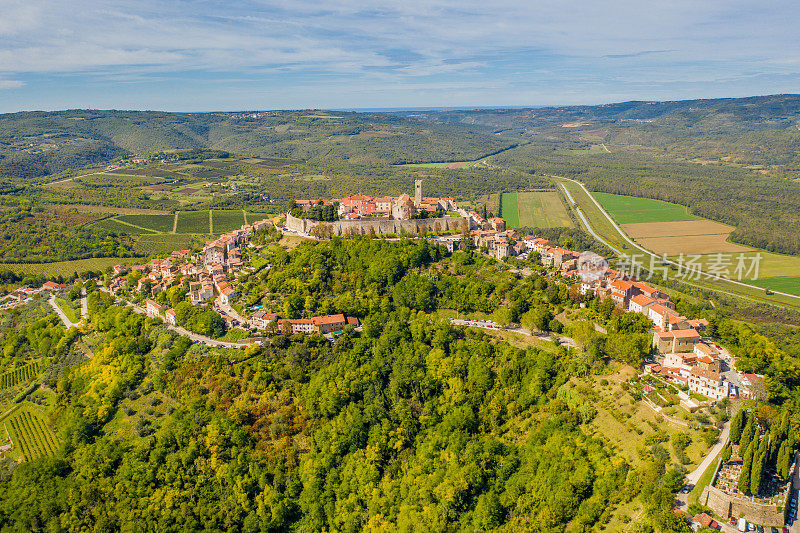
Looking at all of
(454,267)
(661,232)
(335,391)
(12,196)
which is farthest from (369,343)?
(12,196)

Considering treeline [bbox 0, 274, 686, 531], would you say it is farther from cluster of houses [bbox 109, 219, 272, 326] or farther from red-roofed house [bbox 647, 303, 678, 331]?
red-roofed house [bbox 647, 303, 678, 331]

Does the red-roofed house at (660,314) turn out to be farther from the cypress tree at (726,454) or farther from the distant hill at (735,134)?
the distant hill at (735,134)

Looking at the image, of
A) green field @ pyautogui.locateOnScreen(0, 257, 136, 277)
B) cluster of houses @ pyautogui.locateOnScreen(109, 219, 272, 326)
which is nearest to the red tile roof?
cluster of houses @ pyautogui.locateOnScreen(109, 219, 272, 326)

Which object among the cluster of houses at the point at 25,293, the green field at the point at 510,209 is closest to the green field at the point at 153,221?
the cluster of houses at the point at 25,293

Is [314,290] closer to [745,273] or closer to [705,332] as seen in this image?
[705,332]

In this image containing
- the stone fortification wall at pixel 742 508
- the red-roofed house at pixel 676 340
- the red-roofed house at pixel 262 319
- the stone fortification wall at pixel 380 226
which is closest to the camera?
the stone fortification wall at pixel 742 508

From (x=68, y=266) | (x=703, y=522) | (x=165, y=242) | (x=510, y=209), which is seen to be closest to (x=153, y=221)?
(x=165, y=242)
